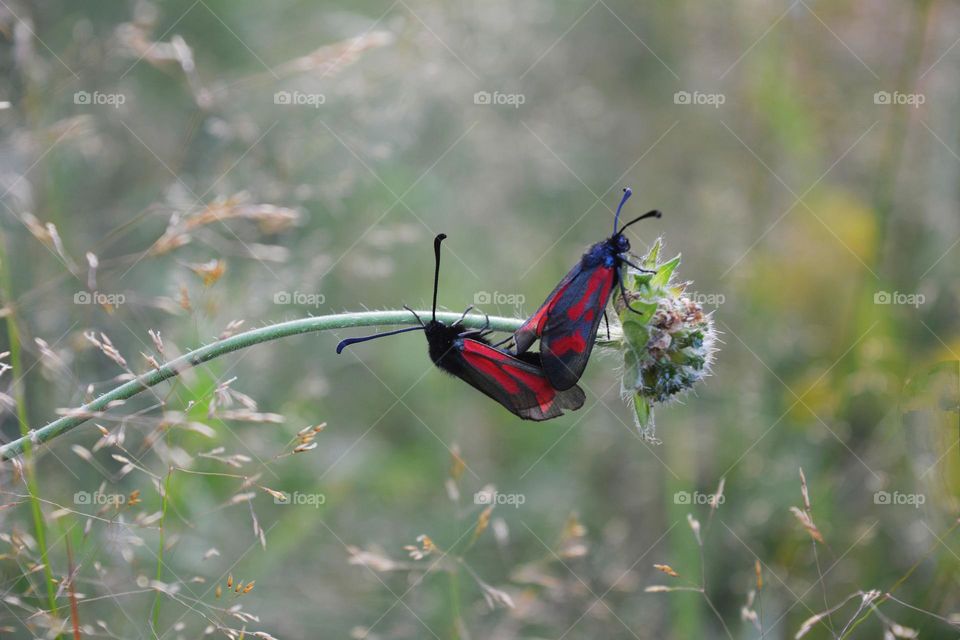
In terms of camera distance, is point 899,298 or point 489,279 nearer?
point 899,298

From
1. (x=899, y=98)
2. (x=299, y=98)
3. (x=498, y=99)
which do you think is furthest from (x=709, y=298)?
(x=299, y=98)

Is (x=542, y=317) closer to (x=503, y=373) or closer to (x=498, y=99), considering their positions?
(x=503, y=373)

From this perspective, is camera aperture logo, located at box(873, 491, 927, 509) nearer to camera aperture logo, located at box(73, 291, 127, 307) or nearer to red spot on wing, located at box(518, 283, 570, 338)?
red spot on wing, located at box(518, 283, 570, 338)

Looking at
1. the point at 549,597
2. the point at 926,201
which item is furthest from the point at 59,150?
the point at 926,201

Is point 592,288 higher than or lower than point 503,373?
higher

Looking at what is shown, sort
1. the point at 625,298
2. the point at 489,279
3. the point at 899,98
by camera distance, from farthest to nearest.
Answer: the point at 489,279, the point at 899,98, the point at 625,298

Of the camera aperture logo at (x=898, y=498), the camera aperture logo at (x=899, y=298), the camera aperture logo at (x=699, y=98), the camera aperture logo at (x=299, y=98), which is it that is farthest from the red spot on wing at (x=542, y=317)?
the camera aperture logo at (x=699, y=98)

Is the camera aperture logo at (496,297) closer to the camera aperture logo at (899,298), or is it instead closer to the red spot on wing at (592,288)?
the camera aperture logo at (899,298)
